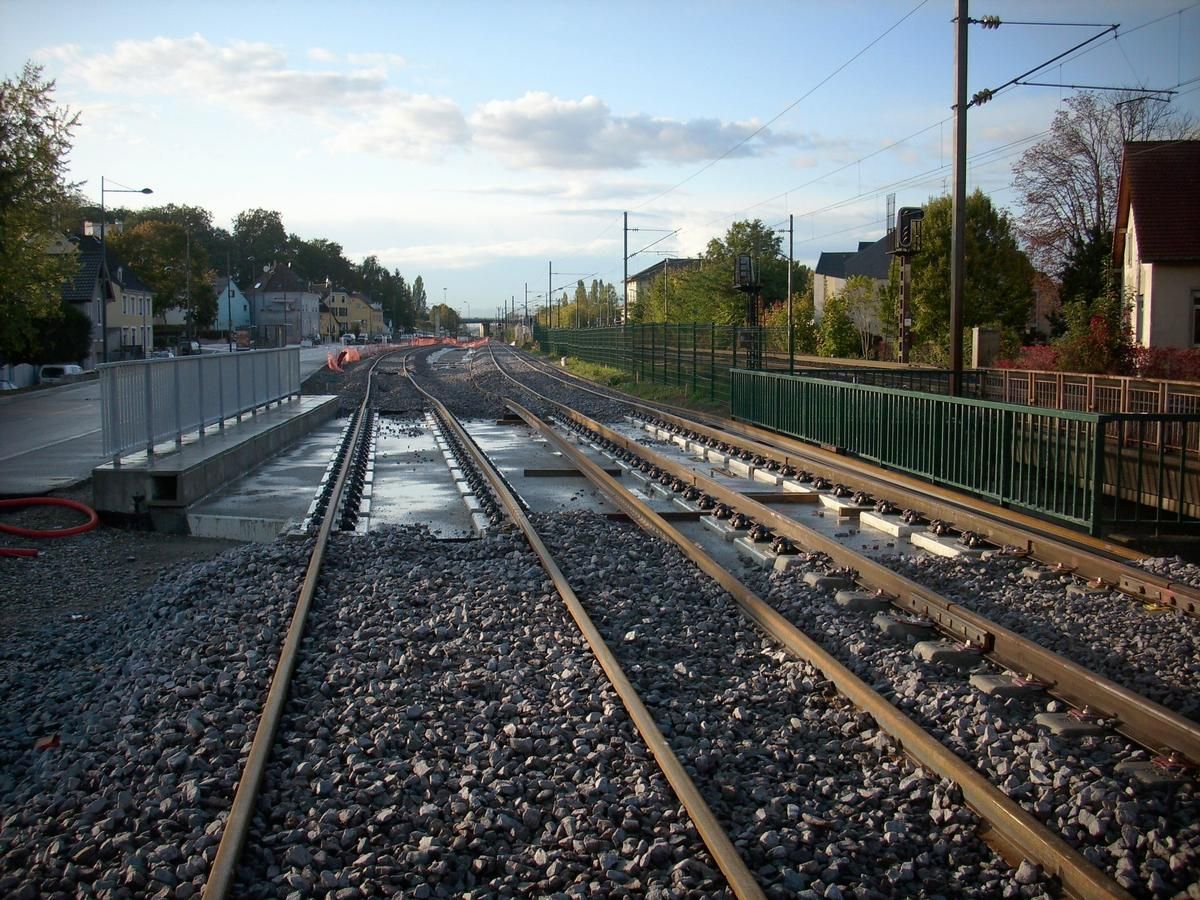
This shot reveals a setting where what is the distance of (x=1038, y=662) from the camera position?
6.39 metres

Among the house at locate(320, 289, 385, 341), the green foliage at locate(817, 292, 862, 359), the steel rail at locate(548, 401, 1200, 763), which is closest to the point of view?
the steel rail at locate(548, 401, 1200, 763)

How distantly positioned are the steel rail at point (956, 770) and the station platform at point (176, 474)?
7.20 metres

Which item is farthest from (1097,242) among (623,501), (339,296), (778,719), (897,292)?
(339,296)

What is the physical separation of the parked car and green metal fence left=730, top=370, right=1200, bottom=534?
3880cm

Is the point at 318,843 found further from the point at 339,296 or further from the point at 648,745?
the point at 339,296

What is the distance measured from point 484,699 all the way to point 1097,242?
4463cm

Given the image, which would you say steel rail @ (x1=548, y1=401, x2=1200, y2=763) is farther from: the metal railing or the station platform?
the metal railing

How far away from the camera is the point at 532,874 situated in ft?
13.8

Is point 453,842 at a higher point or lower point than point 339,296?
lower

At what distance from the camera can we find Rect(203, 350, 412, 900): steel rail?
411 cm

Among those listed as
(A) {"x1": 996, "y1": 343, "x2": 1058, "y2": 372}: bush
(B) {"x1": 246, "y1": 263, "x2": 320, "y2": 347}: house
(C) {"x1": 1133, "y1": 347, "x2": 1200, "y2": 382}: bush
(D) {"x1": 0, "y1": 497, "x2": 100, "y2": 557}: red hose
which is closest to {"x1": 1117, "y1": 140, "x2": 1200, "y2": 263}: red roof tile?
(A) {"x1": 996, "y1": 343, "x2": 1058, "y2": 372}: bush

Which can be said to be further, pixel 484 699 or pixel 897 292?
pixel 897 292

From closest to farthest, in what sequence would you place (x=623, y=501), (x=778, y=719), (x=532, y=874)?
1. (x=532, y=874)
2. (x=778, y=719)
3. (x=623, y=501)

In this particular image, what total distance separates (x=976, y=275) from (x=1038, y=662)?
46293 mm
